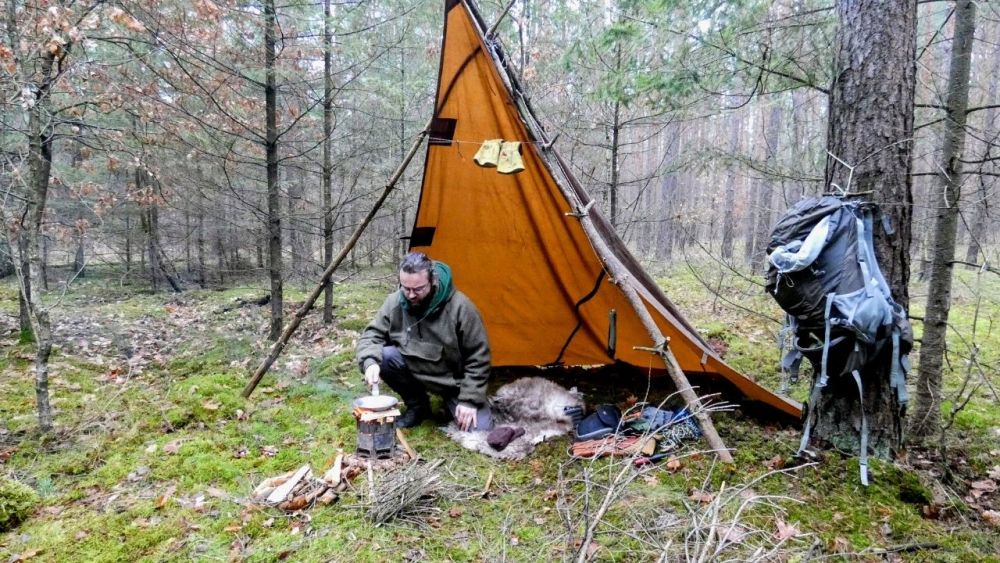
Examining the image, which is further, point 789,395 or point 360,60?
point 360,60

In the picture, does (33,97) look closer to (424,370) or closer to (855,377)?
(424,370)

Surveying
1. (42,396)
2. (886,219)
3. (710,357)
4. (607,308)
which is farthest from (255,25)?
(886,219)

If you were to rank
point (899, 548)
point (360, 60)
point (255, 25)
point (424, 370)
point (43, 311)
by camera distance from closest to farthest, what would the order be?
1. point (899, 548)
2. point (43, 311)
3. point (424, 370)
4. point (255, 25)
5. point (360, 60)

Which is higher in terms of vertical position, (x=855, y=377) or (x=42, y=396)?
(x=855, y=377)

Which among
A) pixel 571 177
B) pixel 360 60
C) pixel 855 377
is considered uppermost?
pixel 360 60

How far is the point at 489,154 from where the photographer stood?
376 centimetres

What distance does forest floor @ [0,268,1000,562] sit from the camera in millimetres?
2350

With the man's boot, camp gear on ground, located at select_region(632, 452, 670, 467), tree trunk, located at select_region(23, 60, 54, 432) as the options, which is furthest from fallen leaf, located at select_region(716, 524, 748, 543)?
tree trunk, located at select_region(23, 60, 54, 432)

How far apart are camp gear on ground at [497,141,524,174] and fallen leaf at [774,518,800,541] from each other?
2.68 meters

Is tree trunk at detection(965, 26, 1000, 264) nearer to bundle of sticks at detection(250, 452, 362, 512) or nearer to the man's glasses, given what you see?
the man's glasses

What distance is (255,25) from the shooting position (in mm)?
5660

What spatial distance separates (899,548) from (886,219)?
170cm

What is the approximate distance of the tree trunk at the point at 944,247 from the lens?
3336mm

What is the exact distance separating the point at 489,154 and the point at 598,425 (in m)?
2.22
